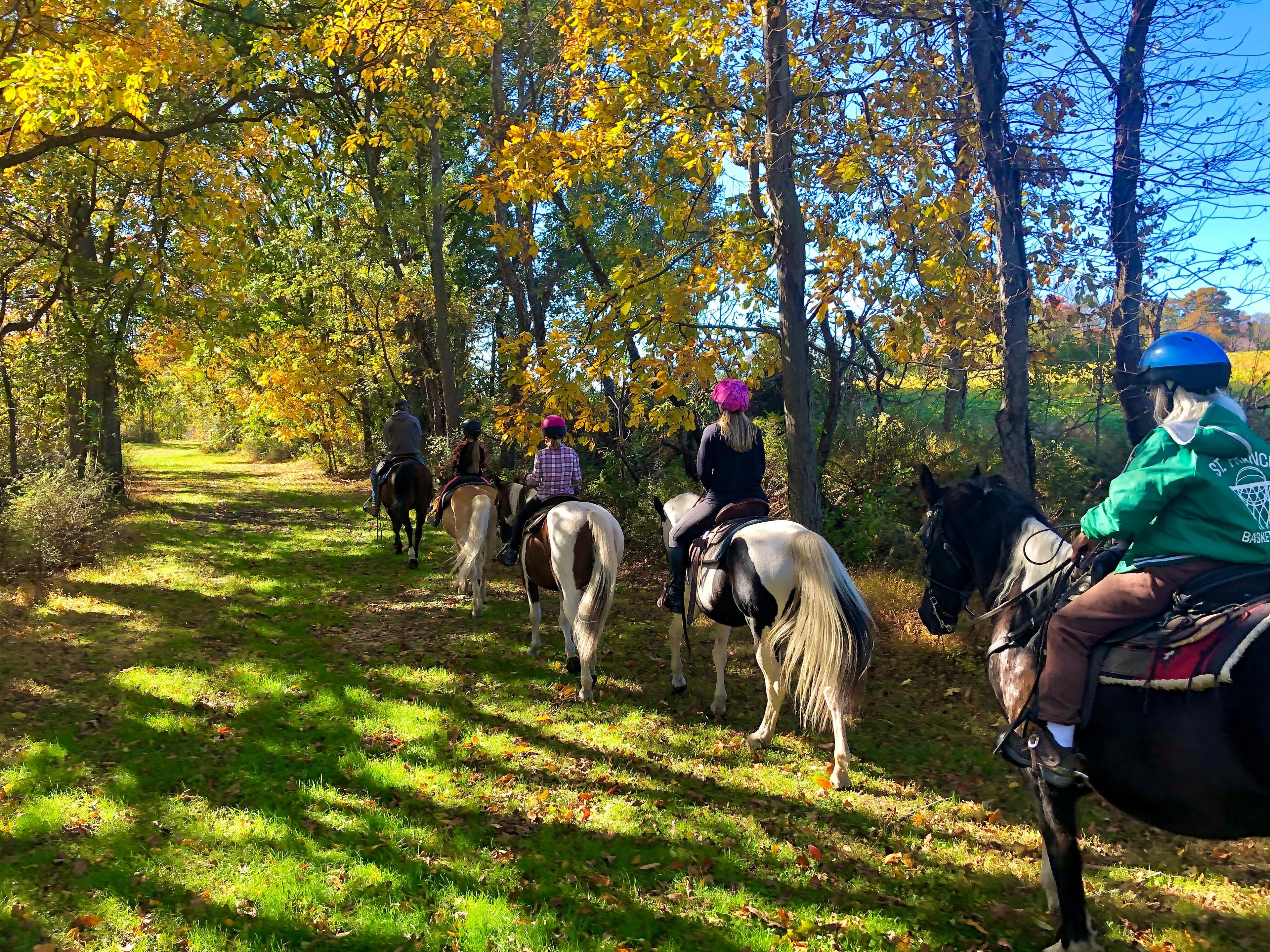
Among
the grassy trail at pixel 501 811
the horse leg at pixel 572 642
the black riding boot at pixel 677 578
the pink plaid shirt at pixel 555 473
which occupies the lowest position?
the grassy trail at pixel 501 811

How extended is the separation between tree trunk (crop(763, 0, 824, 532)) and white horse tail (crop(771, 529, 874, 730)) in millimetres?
1951

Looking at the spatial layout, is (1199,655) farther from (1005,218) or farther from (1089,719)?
(1005,218)

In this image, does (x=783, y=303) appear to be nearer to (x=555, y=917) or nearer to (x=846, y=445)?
(x=846, y=445)

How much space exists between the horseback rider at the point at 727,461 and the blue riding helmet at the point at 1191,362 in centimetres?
338

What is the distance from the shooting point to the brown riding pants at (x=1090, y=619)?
3.20m

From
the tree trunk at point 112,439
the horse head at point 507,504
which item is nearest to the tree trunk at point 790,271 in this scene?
the horse head at point 507,504

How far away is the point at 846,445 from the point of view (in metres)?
12.3

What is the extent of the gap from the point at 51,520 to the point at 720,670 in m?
11.0

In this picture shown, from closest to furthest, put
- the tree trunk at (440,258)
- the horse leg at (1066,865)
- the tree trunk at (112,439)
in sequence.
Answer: the horse leg at (1066,865), the tree trunk at (440,258), the tree trunk at (112,439)

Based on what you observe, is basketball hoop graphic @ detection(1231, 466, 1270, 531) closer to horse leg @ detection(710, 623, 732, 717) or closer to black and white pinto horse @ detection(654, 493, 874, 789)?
black and white pinto horse @ detection(654, 493, 874, 789)

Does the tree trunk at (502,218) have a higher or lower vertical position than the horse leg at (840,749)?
higher

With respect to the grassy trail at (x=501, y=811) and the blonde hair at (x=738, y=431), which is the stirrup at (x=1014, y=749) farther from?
the blonde hair at (x=738, y=431)

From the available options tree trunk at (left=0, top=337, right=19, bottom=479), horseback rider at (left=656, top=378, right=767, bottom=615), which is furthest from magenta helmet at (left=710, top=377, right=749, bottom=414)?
tree trunk at (left=0, top=337, right=19, bottom=479)

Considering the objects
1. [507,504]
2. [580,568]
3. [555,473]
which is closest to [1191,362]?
[580,568]
